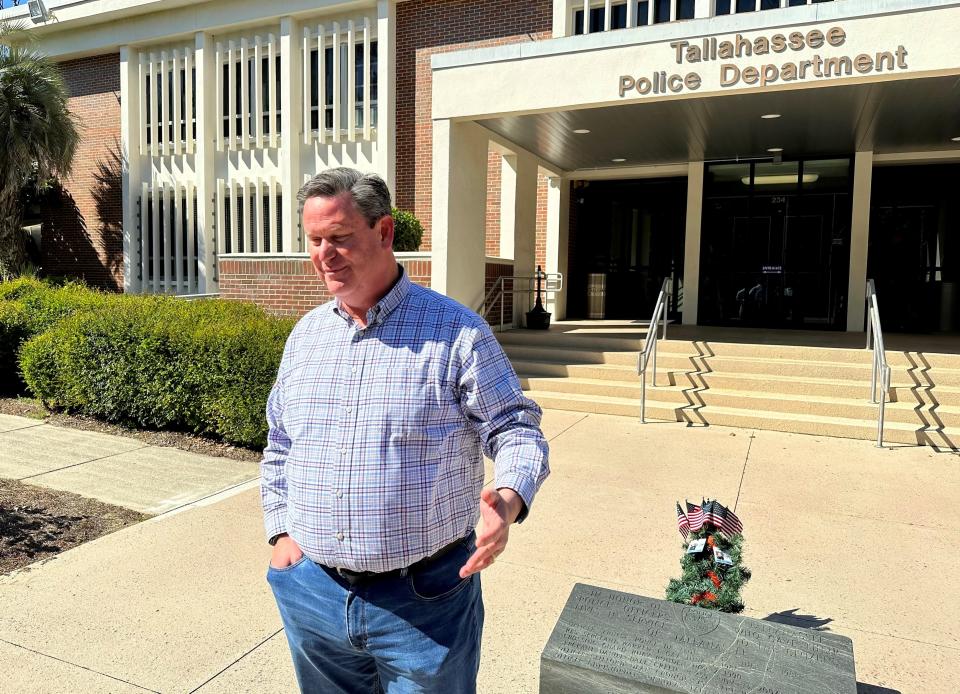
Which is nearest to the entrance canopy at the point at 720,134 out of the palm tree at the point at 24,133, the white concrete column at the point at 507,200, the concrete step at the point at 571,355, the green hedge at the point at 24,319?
the white concrete column at the point at 507,200

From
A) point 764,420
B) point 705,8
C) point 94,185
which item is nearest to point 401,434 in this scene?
point 764,420

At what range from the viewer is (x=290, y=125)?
16250 mm

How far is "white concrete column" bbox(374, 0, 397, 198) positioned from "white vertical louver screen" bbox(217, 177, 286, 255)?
313cm

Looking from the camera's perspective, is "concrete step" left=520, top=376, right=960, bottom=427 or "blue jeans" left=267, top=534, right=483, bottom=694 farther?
"concrete step" left=520, top=376, right=960, bottom=427

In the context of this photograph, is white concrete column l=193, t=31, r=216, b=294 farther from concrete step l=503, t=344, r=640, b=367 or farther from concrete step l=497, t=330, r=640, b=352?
concrete step l=503, t=344, r=640, b=367

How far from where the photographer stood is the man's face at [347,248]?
1853 mm

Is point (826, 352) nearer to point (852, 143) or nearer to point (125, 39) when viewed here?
point (852, 143)

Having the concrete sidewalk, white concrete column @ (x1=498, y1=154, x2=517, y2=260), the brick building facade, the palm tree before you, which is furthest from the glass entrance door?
the brick building facade

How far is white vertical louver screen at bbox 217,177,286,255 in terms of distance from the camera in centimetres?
1688

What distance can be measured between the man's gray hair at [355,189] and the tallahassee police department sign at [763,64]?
7655mm

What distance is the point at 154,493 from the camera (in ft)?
18.3

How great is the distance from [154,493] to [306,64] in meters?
12.9

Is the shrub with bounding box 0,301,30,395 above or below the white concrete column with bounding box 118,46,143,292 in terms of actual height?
below

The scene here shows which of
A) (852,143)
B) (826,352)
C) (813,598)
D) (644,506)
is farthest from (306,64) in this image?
(813,598)
